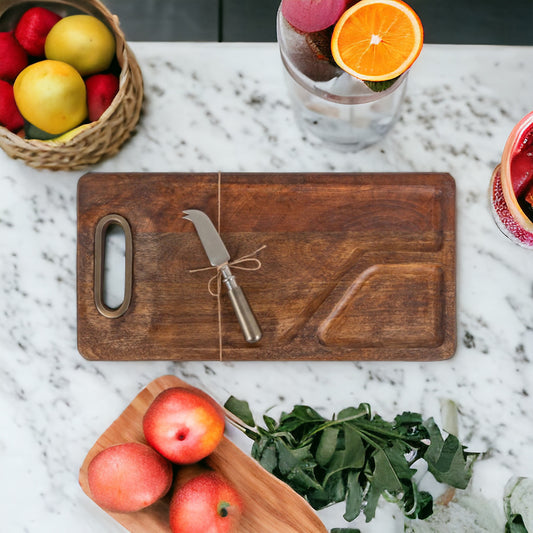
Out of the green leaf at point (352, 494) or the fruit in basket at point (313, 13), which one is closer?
the fruit in basket at point (313, 13)

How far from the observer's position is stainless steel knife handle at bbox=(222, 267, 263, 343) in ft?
2.58

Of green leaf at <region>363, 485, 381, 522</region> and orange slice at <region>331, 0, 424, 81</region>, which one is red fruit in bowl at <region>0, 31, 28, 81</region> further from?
green leaf at <region>363, 485, 381, 522</region>

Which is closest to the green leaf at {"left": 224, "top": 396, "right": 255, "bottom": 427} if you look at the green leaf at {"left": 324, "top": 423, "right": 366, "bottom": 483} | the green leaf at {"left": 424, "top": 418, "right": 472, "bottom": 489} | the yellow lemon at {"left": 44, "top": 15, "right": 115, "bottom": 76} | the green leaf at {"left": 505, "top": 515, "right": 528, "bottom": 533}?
the green leaf at {"left": 324, "top": 423, "right": 366, "bottom": 483}

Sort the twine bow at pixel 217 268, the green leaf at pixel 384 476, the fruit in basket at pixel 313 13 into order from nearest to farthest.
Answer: the fruit in basket at pixel 313 13 → the green leaf at pixel 384 476 → the twine bow at pixel 217 268

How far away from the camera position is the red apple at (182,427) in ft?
2.49

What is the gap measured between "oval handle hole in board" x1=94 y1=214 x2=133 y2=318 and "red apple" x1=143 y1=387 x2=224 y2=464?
147 mm

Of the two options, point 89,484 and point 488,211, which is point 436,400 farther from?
point 89,484

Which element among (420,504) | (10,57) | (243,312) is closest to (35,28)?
(10,57)

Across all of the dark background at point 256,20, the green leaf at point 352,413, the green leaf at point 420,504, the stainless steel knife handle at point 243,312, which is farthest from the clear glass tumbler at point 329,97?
the green leaf at point 420,504

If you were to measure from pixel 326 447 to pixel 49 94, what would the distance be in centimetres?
53

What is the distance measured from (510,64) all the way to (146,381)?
70 centimetres

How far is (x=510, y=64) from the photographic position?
33.1 inches

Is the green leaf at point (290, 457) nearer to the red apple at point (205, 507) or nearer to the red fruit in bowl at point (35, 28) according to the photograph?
the red apple at point (205, 507)

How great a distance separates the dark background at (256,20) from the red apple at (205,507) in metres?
0.65
